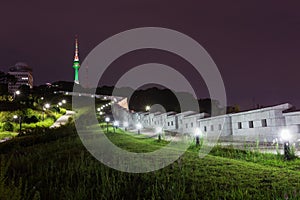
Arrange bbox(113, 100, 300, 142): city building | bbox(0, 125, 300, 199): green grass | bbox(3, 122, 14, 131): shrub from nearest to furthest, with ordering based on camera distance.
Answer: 1. bbox(0, 125, 300, 199): green grass
2. bbox(113, 100, 300, 142): city building
3. bbox(3, 122, 14, 131): shrub

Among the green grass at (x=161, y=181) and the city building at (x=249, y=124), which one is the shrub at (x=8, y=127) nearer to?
the city building at (x=249, y=124)

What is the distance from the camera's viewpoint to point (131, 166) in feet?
26.6

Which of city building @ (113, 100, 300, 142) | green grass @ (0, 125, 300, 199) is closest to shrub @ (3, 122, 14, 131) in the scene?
city building @ (113, 100, 300, 142)

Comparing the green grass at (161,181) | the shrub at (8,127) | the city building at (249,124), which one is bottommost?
Answer: the green grass at (161,181)

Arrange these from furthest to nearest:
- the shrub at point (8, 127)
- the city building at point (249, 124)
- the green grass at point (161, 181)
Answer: the shrub at point (8, 127), the city building at point (249, 124), the green grass at point (161, 181)

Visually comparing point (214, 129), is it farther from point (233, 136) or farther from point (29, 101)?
point (29, 101)

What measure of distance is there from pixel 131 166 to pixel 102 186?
192 centimetres

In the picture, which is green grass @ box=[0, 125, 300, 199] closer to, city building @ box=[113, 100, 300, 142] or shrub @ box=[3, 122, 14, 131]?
city building @ box=[113, 100, 300, 142]

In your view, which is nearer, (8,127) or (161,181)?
(161,181)

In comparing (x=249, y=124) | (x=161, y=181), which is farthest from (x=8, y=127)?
(x=161, y=181)

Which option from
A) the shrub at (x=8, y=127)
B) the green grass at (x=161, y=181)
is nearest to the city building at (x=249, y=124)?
the green grass at (x=161, y=181)

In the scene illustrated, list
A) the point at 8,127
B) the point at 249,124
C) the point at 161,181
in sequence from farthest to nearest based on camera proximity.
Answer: the point at 8,127, the point at 249,124, the point at 161,181

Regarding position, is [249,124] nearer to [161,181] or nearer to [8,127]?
[161,181]

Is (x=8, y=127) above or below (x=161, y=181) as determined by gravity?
above
